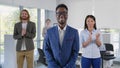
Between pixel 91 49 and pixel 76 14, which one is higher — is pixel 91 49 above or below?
below

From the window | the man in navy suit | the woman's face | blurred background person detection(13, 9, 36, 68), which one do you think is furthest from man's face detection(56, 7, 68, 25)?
the window

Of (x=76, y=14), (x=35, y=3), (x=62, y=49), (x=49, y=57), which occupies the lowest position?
(x=49, y=57)

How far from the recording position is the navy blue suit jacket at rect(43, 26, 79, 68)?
7.55ft

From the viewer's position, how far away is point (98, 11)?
264 inches

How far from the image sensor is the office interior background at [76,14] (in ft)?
20.5

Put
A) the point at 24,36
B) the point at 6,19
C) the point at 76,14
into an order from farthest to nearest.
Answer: the point at 76,14 → the point at 6,19 → the point at 24,36

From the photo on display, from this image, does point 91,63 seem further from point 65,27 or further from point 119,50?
point 119,50

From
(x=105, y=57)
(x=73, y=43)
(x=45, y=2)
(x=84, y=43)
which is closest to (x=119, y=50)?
(x=105, y=57)

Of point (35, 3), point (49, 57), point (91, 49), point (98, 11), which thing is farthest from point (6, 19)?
point (49, 57)

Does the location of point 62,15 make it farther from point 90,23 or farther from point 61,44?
point 90,23

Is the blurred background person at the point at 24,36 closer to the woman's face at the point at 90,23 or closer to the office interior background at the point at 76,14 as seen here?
the woman's face at the point at 90,23

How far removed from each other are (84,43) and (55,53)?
1.22 metres

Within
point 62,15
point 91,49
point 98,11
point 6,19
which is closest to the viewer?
point 62,15

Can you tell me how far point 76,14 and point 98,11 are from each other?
3.25 feet
